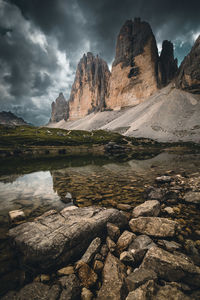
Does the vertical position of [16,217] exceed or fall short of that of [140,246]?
it falls short

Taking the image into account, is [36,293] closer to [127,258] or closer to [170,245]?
[127,258]

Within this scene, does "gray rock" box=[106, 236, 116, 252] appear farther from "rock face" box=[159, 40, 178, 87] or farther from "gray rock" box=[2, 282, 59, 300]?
"rock face" box=[159, 40, 178, 87]

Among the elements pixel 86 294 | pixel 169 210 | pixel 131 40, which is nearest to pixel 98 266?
pixel 86 294

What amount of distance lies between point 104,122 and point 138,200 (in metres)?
165

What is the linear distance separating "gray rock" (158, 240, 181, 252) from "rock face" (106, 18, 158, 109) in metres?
168

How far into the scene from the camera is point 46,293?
120 inches

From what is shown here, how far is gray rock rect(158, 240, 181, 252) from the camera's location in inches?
166

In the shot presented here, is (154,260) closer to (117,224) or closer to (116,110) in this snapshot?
(117,224)

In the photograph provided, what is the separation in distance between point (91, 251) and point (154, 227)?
8.21 ft

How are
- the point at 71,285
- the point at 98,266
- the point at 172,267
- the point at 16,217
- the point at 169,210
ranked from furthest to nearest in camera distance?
the point at 169,210 → the point at 16,217 → the point at 98,266 → the point at 172,267 → the point at 71,285

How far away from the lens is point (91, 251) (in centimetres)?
420

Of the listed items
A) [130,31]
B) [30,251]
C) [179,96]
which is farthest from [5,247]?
[130,31]

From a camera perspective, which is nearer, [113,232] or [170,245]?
[170,245]

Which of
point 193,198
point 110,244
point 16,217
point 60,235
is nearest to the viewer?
point 60,235
